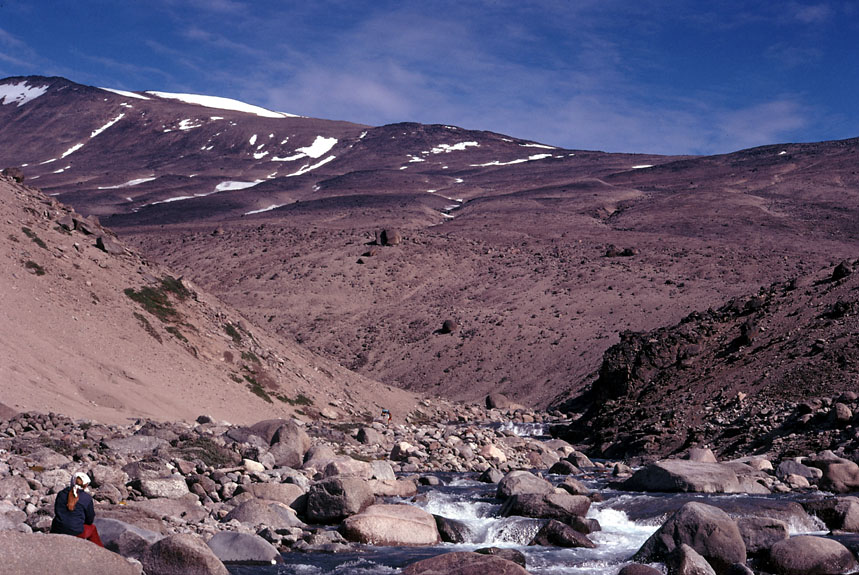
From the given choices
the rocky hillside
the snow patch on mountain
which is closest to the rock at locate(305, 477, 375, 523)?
the rocky hillside

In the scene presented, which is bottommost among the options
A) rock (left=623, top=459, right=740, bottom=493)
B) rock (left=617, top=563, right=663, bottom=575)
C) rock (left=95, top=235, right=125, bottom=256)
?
rock (left=623, top=459, right=740, bottom=493)

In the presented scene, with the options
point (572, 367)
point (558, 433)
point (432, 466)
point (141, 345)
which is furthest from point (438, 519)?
point (572, 367)

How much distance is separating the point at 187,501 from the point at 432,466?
9786mm

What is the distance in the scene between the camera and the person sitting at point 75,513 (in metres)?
10.7

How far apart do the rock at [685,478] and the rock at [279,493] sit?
727cm

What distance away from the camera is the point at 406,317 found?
6469 cm

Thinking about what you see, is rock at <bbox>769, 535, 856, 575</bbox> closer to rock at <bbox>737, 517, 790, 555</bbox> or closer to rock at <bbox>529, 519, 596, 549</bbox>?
rock at <bbox>737, 517, 790, 555</bbox>

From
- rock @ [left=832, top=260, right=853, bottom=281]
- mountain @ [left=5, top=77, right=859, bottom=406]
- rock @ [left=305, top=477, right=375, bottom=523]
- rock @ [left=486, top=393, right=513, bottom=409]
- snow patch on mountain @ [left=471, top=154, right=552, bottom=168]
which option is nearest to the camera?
rock @ [left=305, top=477, right=375, bottom=523]

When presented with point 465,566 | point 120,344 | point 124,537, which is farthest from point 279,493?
point 120,344

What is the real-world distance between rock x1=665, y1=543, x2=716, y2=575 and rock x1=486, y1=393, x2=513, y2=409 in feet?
114

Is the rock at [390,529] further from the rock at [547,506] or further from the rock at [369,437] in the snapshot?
the rock at [369,437]

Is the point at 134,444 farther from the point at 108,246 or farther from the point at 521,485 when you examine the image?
the point at 108,246

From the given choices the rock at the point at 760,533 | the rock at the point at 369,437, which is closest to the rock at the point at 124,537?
the rock at the point at 760,533

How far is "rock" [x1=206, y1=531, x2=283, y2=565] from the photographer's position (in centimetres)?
1259
